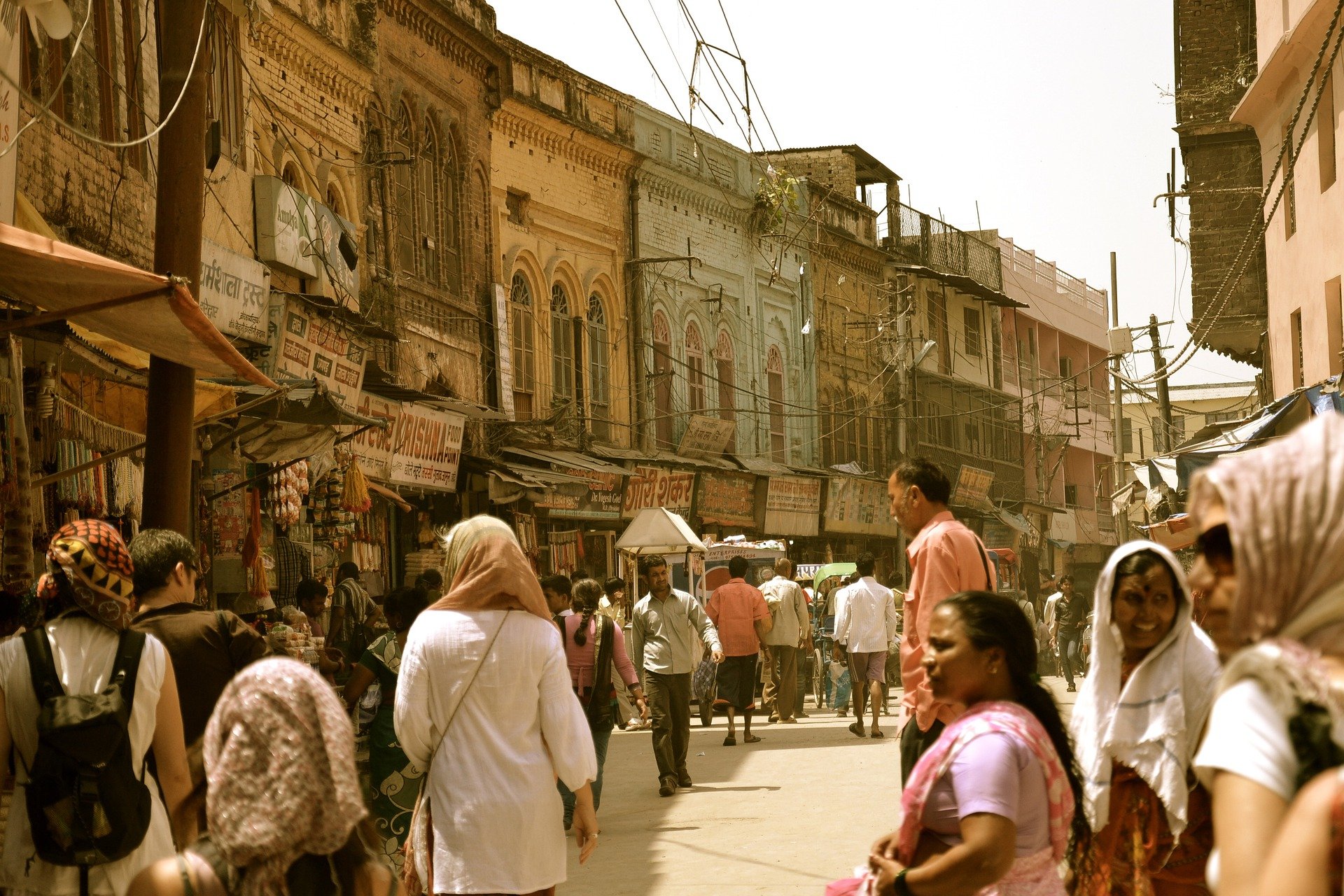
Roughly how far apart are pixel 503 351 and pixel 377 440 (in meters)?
5.61

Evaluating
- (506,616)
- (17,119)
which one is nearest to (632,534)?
(17,119)

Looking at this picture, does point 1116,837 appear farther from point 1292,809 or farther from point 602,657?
point 602,657

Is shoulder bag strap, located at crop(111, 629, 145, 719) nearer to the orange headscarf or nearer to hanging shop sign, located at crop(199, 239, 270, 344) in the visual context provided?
the orange headscarf

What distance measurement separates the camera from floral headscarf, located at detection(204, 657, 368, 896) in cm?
298

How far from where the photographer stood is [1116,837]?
475cm

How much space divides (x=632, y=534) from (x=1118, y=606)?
1653 centimetres

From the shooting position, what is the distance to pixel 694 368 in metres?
31.6

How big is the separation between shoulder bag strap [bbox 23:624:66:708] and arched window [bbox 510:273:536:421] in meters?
20.1

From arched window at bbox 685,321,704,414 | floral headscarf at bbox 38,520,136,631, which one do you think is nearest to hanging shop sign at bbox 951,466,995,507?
arched window at bbox 685,321,704,414

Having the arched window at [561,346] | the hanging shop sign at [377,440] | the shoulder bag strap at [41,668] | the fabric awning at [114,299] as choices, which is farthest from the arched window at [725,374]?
the shoulder bag strap at [41,668]

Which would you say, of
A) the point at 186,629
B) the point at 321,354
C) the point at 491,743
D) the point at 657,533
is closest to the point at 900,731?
the point at 491,743

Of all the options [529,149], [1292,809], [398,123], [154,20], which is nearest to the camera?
[1292,809]

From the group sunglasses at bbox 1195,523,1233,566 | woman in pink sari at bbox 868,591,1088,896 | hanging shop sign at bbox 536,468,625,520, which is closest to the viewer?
sunglasses at bbox 1195,523,1233,566

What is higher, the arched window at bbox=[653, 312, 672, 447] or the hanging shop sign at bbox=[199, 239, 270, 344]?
the arched window at bbox=[653, 312, 672, 447]
